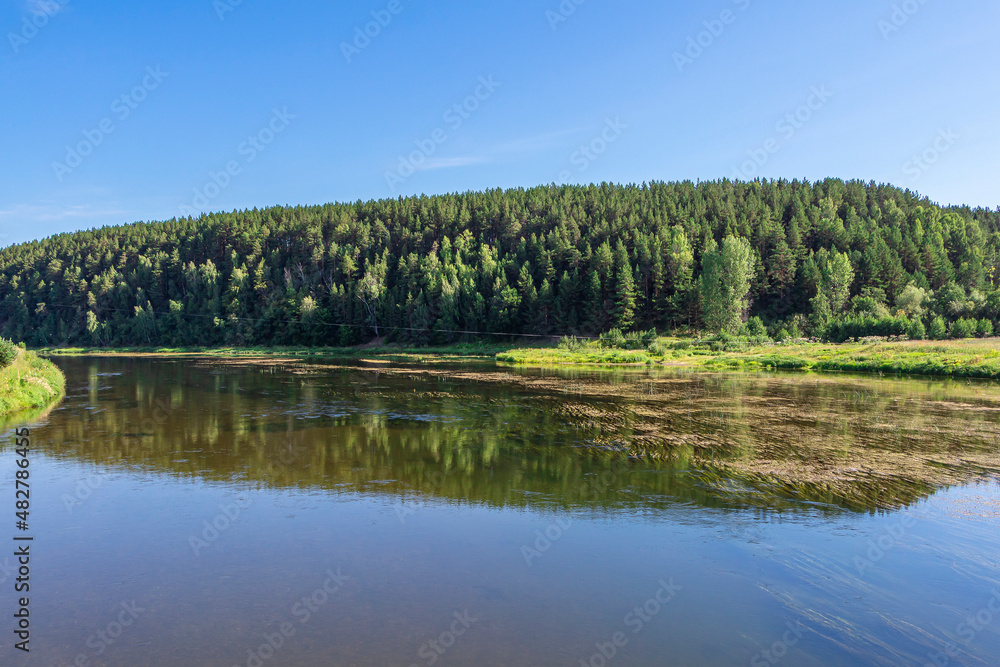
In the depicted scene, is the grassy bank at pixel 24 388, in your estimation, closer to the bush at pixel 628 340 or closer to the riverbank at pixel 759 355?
the riverbank at pixel 759 355

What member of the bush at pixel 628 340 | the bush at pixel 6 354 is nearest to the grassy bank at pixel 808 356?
the bush at pixel 628 340

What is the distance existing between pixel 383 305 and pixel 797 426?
7832 cm

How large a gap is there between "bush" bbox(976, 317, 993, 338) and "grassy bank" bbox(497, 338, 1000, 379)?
6.18 metres

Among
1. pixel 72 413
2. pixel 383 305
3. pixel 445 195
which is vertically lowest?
pixel 72 413

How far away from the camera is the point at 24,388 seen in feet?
82.5

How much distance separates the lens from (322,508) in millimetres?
11727

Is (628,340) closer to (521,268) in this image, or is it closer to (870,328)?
(870,328)

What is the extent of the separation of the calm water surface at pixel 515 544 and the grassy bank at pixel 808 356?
22.2 meters

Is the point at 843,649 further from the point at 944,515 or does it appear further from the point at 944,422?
the point at 944,422

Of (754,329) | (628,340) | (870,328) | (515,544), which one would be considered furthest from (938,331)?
(515,544)

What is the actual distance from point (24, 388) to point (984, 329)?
251 ft

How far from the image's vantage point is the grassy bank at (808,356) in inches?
1529

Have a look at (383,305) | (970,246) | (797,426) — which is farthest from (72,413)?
(970,246)

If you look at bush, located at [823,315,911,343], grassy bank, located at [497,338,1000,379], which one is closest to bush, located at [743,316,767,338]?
grassy bank, located at [497,338,1000,379]
